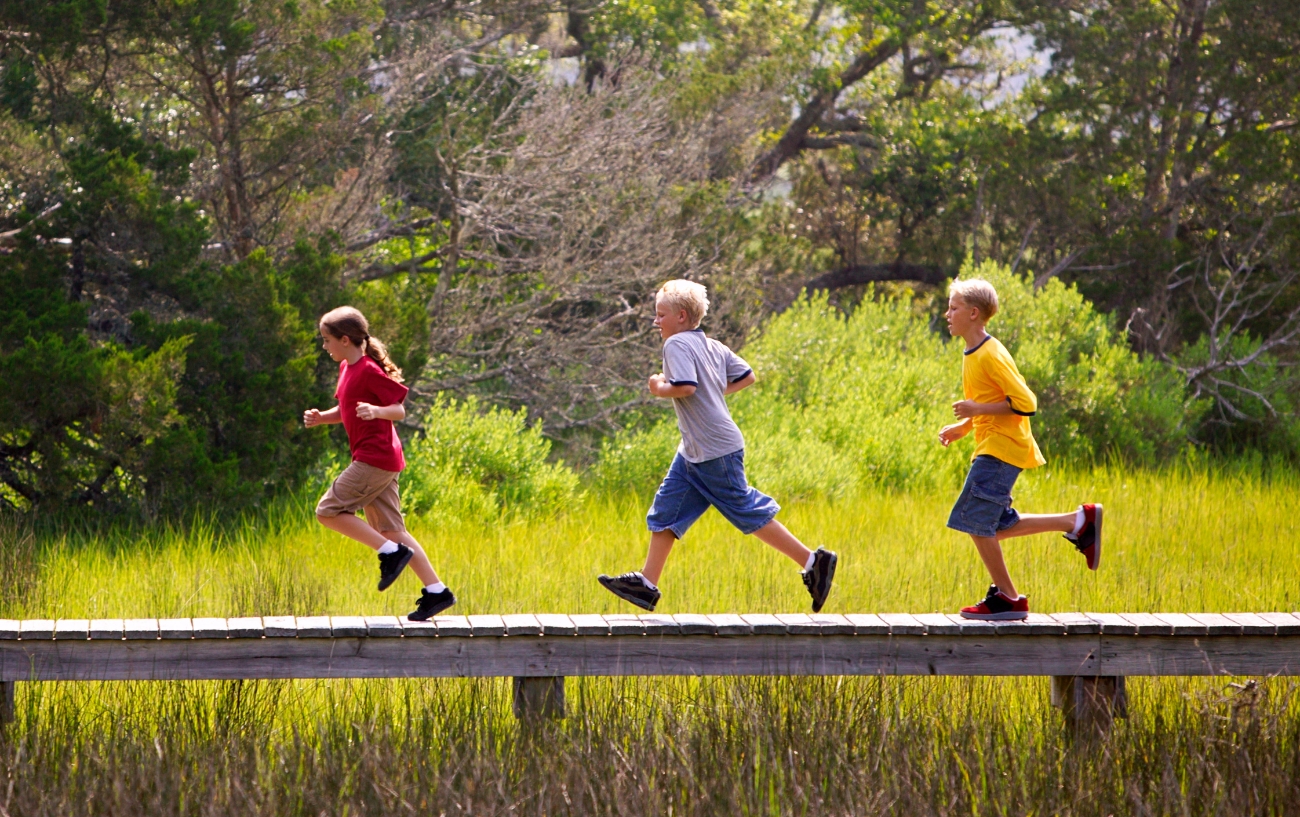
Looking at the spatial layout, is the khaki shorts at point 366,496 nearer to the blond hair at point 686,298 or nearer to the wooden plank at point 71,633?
the wooden plank at point 71,633

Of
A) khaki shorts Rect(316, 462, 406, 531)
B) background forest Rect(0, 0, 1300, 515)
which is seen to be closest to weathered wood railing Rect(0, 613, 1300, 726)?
khaki shorts Rect(316, 462, 406, 531)

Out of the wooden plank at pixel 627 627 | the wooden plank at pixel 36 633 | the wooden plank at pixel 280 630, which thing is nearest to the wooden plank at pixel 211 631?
the wooden plank at pixel 280 630

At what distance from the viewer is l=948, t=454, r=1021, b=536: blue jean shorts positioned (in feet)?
17.7

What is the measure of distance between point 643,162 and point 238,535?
714 cm

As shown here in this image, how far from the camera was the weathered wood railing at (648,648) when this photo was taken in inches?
193

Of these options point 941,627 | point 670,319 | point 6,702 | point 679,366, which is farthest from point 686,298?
point 6,702

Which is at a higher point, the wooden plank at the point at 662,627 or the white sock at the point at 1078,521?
the white sock at the point at 1078,521

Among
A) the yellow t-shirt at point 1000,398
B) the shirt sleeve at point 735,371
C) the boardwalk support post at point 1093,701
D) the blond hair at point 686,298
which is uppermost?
the blond hair at point 686,298

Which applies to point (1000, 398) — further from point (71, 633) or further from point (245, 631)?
point (71, 633)

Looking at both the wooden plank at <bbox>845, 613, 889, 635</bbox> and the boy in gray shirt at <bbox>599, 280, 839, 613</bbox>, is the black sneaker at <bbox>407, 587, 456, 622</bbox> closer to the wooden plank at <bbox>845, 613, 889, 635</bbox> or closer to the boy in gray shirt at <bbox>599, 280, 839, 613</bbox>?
the boy in gray shirt at <bbox>599, 280, 839, 613</bbox>

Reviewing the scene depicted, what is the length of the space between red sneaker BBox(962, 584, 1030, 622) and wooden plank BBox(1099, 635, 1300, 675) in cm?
33

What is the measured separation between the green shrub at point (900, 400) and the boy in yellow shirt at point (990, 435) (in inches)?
211

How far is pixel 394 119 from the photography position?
12.8m

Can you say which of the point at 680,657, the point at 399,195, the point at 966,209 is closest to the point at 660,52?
the point at 966,209
